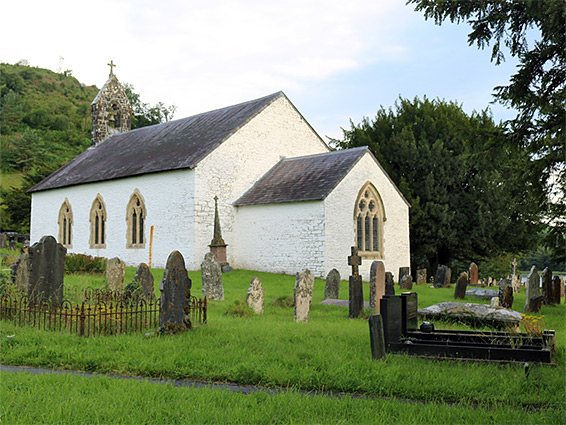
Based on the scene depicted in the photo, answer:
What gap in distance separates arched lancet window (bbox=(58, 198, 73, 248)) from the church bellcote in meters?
6.94

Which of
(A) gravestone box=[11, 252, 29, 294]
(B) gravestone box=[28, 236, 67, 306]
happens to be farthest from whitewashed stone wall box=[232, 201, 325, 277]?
(B) gravestone box=[28, 236, 67, 306]

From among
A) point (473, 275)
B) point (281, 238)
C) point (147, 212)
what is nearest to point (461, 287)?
point (473, 275)

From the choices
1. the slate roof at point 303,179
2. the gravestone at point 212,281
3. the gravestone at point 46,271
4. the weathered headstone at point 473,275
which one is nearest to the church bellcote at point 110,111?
the slate roof at point 303,179

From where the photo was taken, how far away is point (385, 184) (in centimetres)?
2408

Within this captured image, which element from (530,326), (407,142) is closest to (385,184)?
(407,142)

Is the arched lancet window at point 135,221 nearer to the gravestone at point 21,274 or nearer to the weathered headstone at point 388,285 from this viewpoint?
the gravestone at point 21,274

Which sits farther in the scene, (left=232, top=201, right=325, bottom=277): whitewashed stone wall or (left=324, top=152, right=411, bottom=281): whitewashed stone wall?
(left=324, top=152, right=411, bottom=281): whitewashed stone wall

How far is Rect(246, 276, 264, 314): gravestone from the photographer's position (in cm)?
1145

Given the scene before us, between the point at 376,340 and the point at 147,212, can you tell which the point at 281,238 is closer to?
the point at 147,212

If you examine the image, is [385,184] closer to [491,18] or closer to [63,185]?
[491,18]

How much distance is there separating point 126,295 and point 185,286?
259 centimetres

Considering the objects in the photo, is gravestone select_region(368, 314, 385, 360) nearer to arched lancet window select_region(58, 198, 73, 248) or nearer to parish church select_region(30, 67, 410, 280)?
parish church select_region(30, 67, 410, 280)

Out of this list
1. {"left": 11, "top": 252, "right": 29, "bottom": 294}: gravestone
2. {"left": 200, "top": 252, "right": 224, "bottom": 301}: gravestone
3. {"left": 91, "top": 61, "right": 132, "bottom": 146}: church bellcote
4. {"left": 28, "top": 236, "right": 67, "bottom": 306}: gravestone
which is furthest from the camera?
{"left": 91, "top": 61, "right": 132, "bottom": 146}: church bellcote

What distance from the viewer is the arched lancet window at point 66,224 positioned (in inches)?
1134
